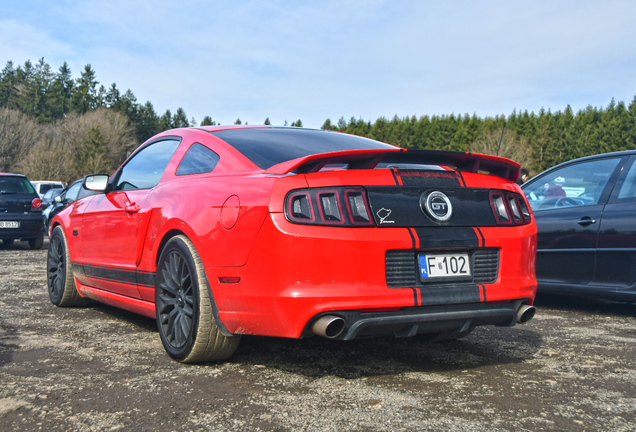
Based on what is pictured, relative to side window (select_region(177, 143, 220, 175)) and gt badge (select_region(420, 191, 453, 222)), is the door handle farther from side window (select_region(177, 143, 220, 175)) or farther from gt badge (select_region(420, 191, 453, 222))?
side window (select_region(177, 143, 220, 175))

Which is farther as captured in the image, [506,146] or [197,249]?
[506,146]

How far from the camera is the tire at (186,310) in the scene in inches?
128

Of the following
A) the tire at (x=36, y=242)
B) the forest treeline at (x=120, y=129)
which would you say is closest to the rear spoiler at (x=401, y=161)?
the tire at (x=36, y=242)

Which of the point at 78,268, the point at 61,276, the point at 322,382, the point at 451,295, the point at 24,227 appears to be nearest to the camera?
the point at 451,295

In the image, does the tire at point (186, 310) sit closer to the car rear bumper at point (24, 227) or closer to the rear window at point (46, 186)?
the car rear bumper at point (24, 227)

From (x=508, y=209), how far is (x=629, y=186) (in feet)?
8.06

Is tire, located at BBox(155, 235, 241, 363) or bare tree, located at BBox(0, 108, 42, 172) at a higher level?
bare tree, located at BBox(0, 108, 42, 172)

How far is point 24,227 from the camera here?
1254 centimetres

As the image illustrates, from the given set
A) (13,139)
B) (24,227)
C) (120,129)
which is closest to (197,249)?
(24,227)

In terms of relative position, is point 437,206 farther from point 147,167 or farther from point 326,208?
point 147,167

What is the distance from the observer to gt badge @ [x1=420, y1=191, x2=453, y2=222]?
3053 mm

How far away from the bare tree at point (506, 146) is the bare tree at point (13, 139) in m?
48.5

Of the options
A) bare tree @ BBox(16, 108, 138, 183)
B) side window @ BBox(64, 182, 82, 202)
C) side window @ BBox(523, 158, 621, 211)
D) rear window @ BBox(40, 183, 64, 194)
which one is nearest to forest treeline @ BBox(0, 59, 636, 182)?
bare tree @ BBox(16, 108, 138, 183)

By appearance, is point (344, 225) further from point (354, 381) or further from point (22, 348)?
point (22, 348)
